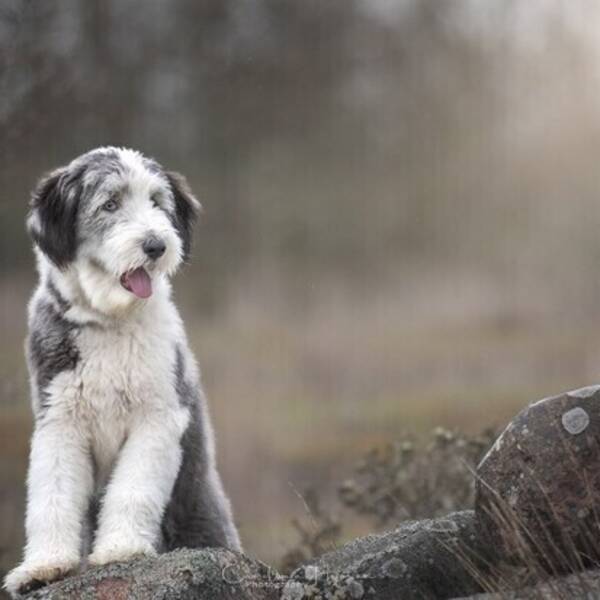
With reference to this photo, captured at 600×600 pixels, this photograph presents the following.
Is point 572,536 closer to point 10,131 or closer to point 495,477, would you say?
point 495,477

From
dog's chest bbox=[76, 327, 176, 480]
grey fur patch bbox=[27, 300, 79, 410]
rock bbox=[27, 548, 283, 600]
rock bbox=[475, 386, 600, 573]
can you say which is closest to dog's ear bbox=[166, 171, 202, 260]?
dog's chest bbox=[76, 327, 176, 480]

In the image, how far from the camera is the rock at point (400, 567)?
23.9 ft

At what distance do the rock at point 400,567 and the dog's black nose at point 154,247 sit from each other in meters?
1.82

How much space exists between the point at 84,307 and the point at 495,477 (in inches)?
92.9

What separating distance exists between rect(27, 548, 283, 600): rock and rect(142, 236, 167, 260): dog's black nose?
4.98ft

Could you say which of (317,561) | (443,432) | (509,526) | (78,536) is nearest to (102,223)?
(78,536)

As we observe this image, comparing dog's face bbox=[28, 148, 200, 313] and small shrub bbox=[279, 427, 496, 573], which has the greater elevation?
dog's face bbox=[28, 148, 200, 313]

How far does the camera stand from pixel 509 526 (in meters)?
7.18

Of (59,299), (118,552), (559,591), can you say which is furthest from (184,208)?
(559,591)

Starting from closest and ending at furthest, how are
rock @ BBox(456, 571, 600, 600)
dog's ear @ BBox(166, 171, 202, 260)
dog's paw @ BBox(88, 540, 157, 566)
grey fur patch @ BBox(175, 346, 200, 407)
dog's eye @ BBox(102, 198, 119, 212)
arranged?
rock @ BBox(456, 571, 600, 600) < dog's paw @ BBox(88, 540, 157, 566) < dog's eye @ BBox(102, 198, 119, 212) < grey fur patch @ BBox(175, 346, 200, 407) < dog's ear @ BBox(166, 171, 202, 260)

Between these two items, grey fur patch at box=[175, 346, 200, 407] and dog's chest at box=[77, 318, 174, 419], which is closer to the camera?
dog's chest at box=[77, 318, 174, 419]

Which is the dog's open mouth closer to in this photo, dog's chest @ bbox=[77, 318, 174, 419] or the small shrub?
dog's chest @ bbox=[77, 318, 174, 419]

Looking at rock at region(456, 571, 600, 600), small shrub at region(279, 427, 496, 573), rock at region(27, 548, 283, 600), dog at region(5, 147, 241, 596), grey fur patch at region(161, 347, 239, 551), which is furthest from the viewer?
small shrub at region(279, 427, 496, 573)

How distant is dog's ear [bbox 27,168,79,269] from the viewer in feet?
24.5
